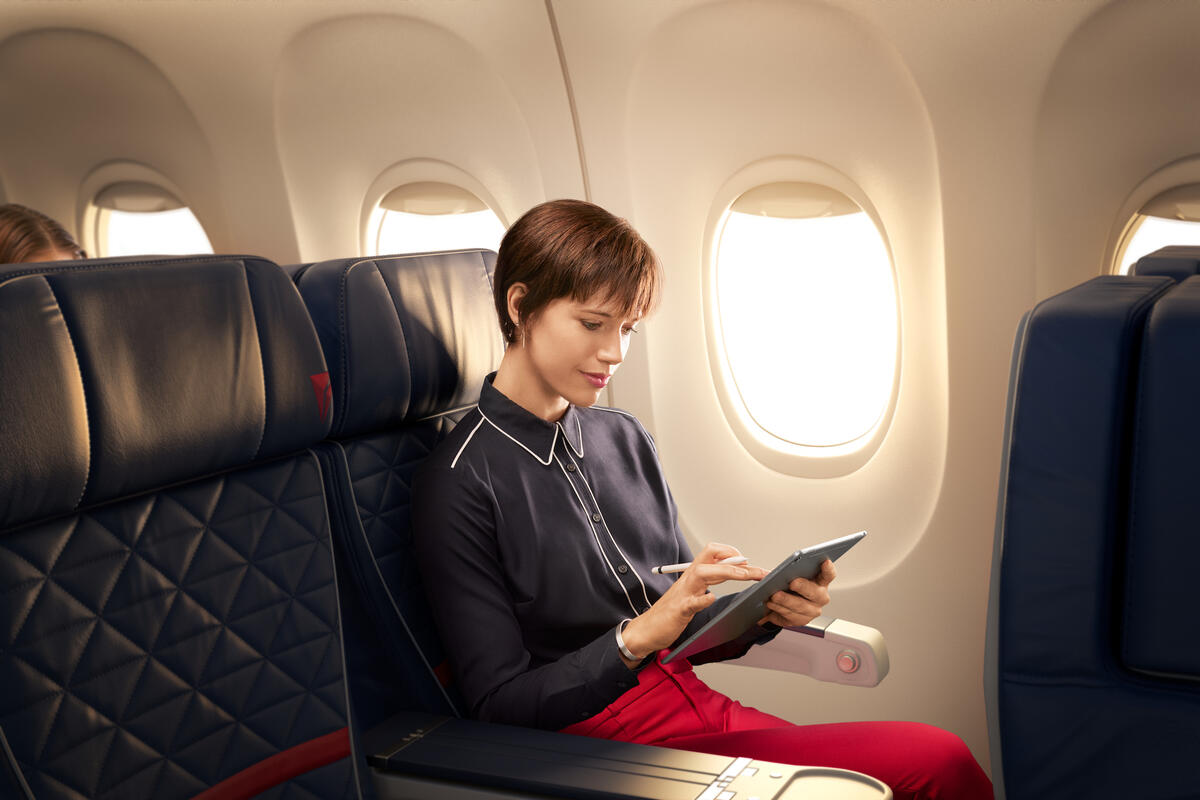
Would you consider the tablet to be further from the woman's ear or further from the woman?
the woman's ear

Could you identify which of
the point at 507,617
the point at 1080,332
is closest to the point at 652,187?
the point at 507,617

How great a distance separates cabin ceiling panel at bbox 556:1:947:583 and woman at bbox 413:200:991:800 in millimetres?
1169

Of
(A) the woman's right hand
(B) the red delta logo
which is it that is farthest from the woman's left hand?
(B) the red delta logo

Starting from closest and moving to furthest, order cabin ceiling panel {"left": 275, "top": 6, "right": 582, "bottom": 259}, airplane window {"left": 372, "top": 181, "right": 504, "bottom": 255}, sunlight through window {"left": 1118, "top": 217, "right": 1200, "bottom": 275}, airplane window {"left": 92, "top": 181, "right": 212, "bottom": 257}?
sunlight through window {"left": 1118, "top": 217, "right": 1200, "bottom": 275} < cabin ceiling panel {"left": 275, "top": 6, "right": 582, "bottom": 259} < airplane window {"left": 372, "top": 181, "right": 504, "bottom": 255} < airplane window {"left": 92, "top": 181, "right": 212, "bottom": 257}

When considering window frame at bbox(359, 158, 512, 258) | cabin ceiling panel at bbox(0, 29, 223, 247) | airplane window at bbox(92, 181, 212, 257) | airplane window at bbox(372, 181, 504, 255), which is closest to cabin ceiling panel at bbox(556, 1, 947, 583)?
window frame at bbox(359, 158, 512, 258)

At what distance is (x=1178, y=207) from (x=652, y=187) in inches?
55.2

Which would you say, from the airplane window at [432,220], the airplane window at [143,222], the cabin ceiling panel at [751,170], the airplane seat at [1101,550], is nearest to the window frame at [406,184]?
the airplane window at [432,220]

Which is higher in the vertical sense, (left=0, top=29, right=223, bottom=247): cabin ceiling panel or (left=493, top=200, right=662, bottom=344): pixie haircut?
(left=0, top=29, right=223, bottom=247): cabin ceiling panel

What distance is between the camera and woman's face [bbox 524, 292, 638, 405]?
1.61 metres

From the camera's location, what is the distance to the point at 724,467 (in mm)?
3123

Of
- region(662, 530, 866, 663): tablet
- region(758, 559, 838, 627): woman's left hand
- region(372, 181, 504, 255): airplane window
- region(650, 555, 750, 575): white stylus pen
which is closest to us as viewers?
region(662, 530, 866, 663): tablet

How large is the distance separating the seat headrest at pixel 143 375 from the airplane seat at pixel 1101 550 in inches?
39.8

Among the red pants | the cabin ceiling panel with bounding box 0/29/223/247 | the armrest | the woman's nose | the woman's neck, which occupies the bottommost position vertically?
the red pants

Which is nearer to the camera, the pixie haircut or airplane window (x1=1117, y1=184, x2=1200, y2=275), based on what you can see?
the pixie haircut
